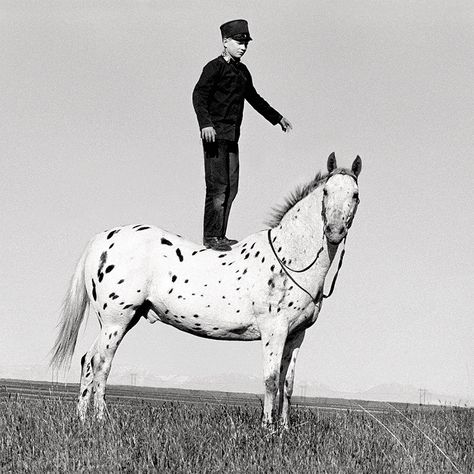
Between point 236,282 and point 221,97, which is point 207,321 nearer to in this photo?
point 236,282

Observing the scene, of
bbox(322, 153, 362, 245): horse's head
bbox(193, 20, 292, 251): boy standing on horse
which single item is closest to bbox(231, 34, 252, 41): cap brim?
bbox(193, 20, 292, 251): boy standing on horse

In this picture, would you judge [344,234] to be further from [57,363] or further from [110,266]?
[57,363]

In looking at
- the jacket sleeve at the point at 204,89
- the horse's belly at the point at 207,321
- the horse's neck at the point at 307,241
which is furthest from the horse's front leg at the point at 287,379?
the jacket sleeve at the point at 204,89

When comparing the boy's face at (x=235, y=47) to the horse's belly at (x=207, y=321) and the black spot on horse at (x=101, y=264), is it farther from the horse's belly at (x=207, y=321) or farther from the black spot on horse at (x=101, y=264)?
the horse's belly at (x=207, y=321)

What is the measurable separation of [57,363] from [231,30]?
5229 millimetres

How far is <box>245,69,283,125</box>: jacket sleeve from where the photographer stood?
12580mm

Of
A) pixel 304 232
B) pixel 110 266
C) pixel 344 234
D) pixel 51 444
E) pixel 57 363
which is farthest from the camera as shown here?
pixel 57 363

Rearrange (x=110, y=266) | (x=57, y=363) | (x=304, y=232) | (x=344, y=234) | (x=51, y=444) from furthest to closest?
(x=57, y=363) → (x=110, y=266) → (x=304, y=232) → (x=344, y=234) → (x=51, y=444)

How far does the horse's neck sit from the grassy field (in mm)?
1978

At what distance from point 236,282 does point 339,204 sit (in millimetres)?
1783

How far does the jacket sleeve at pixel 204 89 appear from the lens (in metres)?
11.9

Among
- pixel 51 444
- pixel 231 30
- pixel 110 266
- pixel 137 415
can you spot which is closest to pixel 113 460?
pixel 51 444

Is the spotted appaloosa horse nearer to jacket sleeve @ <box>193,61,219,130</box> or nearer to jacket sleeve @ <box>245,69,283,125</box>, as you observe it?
jacket sleeve @ <box>193,61,219,130</box>

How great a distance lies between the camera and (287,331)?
10781mm
